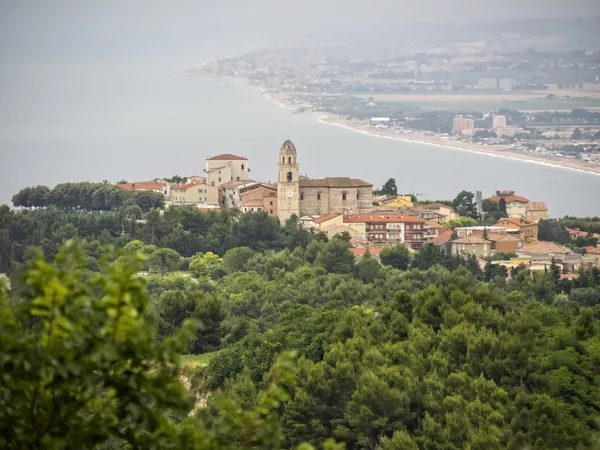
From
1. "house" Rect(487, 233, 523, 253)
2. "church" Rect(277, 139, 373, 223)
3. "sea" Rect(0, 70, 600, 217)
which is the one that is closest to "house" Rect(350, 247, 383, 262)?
"house" Rect(487, 233, 523, 253)

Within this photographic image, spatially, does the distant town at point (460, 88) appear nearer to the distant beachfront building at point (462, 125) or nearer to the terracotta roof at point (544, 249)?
the distant beachfront building at point (462, 125)

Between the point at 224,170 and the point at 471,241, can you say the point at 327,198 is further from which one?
the point at 224,170

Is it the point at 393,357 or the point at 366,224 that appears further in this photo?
the point at 366,224

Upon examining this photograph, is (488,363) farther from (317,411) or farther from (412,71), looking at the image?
(412,71)

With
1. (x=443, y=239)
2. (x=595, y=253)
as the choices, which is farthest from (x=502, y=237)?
(x=595, y=253)

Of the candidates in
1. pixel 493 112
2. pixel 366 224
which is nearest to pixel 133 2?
pixel 493 112

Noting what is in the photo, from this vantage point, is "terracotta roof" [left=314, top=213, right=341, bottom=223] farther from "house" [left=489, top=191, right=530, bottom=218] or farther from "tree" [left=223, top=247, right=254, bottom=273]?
"house" [left=489, top=191, right=530, bottom=218]
